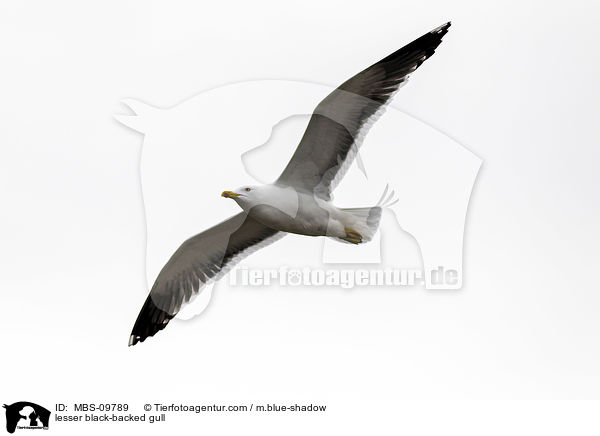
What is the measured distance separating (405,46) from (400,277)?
1.93 meters

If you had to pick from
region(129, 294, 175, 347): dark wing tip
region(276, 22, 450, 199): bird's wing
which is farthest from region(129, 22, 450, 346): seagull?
region(129, 294, 175, 347): dark wing tip

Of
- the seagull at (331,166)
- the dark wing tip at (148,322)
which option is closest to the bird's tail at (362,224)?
the seagull at (331,166)

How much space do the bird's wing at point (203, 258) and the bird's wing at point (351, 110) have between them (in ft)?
2.27

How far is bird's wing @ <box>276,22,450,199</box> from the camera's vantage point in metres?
4.65

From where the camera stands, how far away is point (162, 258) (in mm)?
5457

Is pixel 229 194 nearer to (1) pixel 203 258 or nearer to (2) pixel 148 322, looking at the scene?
(1) pixel 203 258

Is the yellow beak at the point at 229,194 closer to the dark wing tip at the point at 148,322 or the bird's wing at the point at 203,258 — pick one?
the bird's wing at the point at 203,258

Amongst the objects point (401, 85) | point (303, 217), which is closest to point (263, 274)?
point (303, 217)

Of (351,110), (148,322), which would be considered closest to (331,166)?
(351,110)

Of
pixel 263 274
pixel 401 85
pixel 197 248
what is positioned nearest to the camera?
pixel 401 85

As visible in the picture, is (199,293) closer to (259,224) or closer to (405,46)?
(259,224)

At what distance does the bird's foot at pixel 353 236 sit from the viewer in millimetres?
4914

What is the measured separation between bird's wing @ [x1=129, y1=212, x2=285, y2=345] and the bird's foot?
70 cm

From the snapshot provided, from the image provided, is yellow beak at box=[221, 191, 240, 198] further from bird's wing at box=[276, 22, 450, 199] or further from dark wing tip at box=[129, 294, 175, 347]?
dark wing tip at box=[129, 294, 175, 347]
